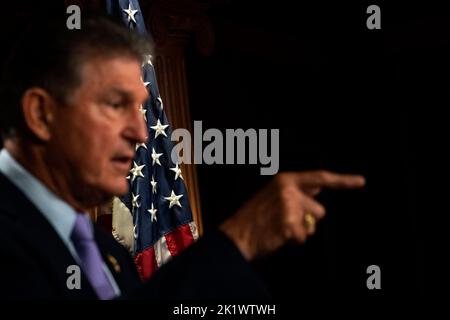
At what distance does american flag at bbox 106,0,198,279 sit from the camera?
3457 millimetres

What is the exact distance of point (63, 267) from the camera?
1.24 meters

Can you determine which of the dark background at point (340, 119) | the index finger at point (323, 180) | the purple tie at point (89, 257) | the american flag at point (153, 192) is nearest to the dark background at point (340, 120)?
the dark background at point (340, 119)

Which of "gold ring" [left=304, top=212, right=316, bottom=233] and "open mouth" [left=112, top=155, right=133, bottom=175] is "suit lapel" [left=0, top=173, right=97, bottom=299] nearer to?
"open mouth" [left=112, top=155, right=133, bottom=175]

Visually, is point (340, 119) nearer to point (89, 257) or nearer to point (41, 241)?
point (89, 257)

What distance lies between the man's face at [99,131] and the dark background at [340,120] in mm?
3689

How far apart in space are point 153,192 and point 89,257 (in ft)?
6.95

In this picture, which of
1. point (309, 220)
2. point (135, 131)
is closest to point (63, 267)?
point (135, 131)

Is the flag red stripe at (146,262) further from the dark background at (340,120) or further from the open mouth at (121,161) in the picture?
the open mouth at (121,161)

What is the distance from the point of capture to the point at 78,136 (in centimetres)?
133

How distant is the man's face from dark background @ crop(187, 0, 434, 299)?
3.69 metres

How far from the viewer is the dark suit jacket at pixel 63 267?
1096 mm
